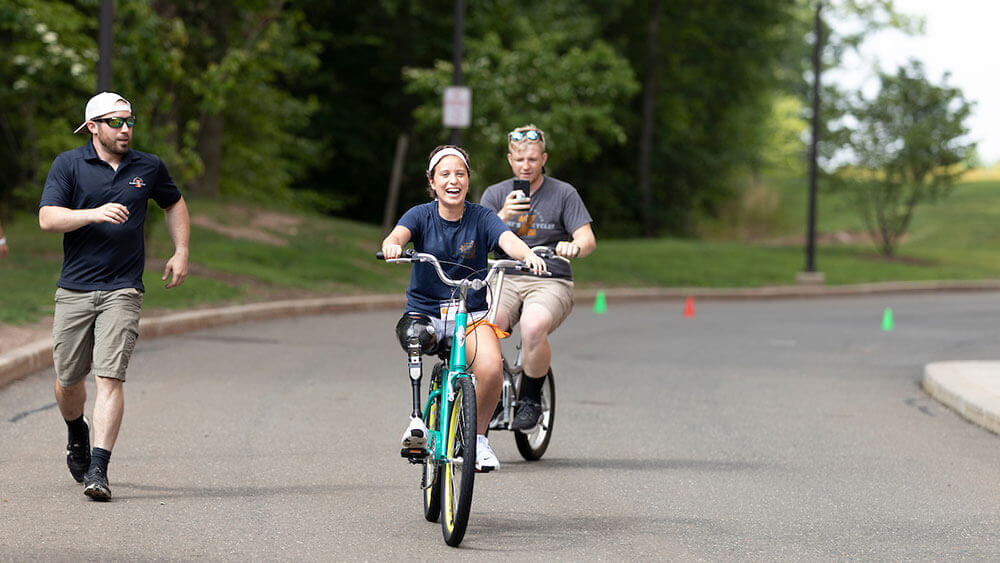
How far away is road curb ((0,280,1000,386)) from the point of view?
11.7m

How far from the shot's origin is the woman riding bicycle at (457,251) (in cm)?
650

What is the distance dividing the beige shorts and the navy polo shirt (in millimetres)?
2191

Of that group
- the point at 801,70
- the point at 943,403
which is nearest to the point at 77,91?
the point at 943,403

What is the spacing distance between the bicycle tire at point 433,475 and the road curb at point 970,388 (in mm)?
5094

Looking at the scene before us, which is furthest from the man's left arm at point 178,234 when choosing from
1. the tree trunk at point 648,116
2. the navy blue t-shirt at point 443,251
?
the tree trunk at point 648,116

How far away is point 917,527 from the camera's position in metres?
6.75

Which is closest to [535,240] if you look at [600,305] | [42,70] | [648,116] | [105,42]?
[105,42]

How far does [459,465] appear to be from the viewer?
6164 millimetres

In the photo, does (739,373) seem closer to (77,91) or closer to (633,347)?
(633,347)

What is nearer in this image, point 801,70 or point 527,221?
point 527,221

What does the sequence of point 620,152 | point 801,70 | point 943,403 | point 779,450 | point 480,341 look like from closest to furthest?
1. point 480,341
2. point 779,450
3. point 943,403
4. point 620,152
5. point 801,70

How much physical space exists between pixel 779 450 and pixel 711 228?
48.7 metres

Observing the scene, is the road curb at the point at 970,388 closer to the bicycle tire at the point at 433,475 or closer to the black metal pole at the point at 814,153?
the bicycle tire at the point at 433,475

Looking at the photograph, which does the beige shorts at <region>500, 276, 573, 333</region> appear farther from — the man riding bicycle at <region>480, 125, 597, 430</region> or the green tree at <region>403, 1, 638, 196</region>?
the green tree at <region>403, 1, 638, 196</region>
